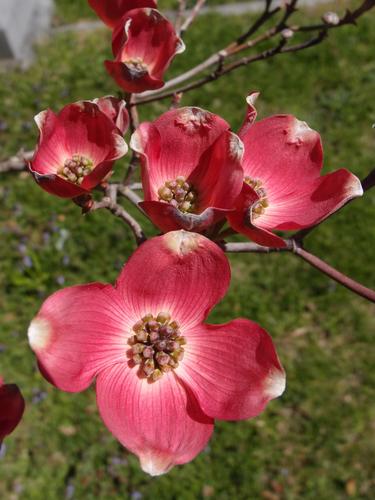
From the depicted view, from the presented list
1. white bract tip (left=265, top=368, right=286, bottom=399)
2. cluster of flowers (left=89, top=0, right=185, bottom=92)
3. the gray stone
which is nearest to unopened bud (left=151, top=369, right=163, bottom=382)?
white bract tip (left=265, top=368, right=286, bottom=399)

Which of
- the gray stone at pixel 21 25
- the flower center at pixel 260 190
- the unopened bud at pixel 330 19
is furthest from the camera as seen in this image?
the gray stone at pixel 21 25

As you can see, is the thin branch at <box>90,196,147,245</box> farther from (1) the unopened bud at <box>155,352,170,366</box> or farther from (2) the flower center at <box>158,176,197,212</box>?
(1) the unopened bud at <box>155,352,170,366</box>

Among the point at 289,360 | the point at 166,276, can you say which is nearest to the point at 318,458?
the point at 289,360

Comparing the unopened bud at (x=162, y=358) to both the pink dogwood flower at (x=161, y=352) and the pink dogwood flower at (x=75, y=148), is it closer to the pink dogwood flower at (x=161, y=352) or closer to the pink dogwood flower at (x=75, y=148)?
the pink dogwood flower at (x=161, y=352)

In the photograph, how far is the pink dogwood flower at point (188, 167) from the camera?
28.9 inches

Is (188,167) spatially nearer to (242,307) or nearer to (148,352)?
(148,352)

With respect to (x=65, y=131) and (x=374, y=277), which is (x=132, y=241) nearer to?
(x=374, y=277)

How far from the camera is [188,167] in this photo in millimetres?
893

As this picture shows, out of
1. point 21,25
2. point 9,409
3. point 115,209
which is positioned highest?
point 115,209

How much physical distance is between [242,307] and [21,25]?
1843 millimetres

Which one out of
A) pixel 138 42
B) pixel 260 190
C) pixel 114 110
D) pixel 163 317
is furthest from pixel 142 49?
pixel 163 317

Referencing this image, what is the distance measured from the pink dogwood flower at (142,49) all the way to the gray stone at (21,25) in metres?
A: 2.05

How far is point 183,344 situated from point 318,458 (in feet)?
5.03

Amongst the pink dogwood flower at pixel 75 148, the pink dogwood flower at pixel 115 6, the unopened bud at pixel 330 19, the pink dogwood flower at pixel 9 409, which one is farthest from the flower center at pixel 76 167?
the unopened bud at pixel 330 19
